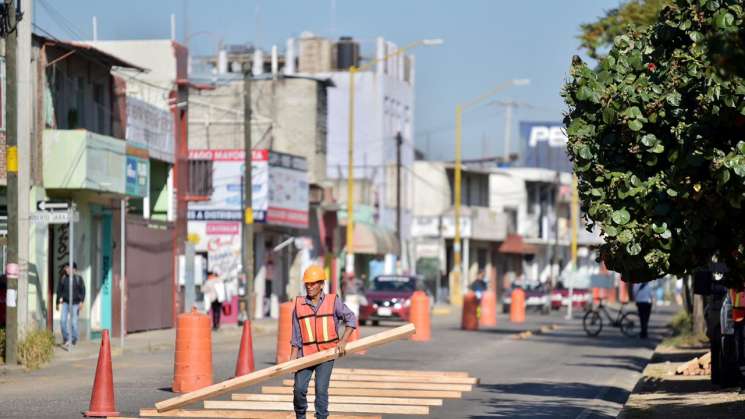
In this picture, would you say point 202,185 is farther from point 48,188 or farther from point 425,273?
point 425,273

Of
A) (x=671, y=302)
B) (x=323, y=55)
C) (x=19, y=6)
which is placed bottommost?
(x=671, y=302)

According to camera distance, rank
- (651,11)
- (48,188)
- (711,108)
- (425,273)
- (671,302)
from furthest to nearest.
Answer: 1. (671,302)
2. (425,273)
3. (48,188)
4. (651,11)
5. (711,108)

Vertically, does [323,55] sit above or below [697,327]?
above

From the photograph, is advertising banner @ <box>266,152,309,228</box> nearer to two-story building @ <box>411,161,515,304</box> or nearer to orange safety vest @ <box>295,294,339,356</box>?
two-story building @ <box>411,161,515,304</box>

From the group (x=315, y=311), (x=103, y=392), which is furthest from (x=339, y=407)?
(x=315, y=311)

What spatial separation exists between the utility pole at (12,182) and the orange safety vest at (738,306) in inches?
456

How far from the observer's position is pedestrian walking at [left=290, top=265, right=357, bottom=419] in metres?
14.0

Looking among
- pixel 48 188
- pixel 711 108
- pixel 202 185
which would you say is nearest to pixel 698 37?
pixel 711 108

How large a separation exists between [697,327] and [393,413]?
18105mm

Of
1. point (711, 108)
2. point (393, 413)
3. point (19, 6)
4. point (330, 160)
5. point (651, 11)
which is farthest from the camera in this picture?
point (330, 160)

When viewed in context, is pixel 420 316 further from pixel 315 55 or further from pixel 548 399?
pixel 315 55

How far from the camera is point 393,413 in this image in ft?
57.1

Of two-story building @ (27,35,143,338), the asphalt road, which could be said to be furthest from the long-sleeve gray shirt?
two-story building @ (27,35,143,338)

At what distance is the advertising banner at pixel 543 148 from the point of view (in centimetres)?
11675
